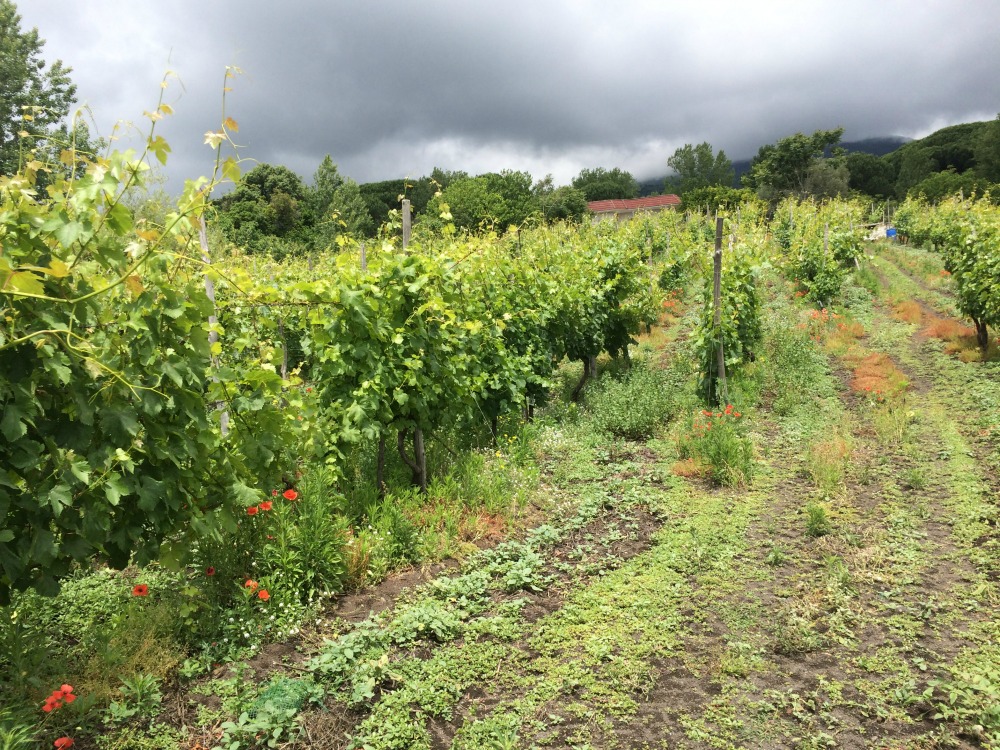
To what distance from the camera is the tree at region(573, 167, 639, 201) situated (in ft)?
262

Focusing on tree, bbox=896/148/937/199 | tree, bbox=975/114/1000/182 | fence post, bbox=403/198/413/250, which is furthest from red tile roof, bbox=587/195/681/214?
fence post, bbox=403/198/413/250

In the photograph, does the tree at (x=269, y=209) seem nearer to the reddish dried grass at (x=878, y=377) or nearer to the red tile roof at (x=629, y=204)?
the red tile roof at (x=629, y=204)

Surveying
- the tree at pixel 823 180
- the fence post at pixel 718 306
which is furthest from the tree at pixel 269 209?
the tree at pixel 823 180

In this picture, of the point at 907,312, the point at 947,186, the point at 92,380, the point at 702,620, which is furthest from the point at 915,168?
the point at 92,380

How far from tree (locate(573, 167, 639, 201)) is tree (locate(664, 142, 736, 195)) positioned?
520 centimetres

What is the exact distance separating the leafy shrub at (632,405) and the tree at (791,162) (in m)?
50.9

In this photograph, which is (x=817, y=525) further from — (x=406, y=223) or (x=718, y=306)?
(x=406, y=223)

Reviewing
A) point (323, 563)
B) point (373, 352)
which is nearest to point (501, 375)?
point (373, 352)

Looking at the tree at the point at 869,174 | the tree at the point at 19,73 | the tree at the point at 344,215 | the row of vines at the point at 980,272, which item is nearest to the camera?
the row of vines at the point at 980,272

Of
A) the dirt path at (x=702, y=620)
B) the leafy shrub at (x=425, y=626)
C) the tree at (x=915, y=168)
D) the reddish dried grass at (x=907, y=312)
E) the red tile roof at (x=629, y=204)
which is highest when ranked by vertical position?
the tree at (x=915, y=168)

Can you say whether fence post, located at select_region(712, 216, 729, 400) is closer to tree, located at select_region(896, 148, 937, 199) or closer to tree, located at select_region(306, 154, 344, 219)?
tree, located at select_region(306, 154, 344, 219)

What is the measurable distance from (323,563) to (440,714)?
4.60 ft

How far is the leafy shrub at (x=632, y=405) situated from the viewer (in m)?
7.61

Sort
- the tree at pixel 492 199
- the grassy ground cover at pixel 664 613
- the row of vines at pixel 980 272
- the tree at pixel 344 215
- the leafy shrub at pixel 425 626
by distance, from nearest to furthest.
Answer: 1. the grassy ground cover at pixel 664 613
2. the leafy shrub at pixel 425 626
3. the row of vines at pixel 980 272
4. the tree at pixel 344 215
5. the tree at pixel 492 199
